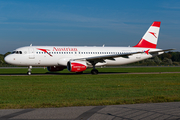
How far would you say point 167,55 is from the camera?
14188cm

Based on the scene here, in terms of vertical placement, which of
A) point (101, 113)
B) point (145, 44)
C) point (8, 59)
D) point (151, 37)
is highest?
point (151, 37)

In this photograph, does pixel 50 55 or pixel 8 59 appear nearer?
pixel 8 59

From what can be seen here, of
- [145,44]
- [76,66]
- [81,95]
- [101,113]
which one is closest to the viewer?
[101,113]

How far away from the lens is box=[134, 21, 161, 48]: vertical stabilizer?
38.2 meters

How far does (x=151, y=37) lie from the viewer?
126 feet

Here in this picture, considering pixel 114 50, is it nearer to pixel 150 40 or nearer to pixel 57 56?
pixel 150 40

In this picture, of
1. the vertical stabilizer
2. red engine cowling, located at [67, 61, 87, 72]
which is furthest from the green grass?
the vertical stabilizer

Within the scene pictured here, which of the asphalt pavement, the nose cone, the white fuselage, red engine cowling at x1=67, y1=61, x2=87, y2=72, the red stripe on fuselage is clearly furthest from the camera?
the red stripe on fuselage

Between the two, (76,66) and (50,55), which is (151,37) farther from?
(50,55)

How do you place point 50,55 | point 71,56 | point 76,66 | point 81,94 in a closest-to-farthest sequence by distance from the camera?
point 81,94 < point 76,66 < point 50,55 < point 71,56

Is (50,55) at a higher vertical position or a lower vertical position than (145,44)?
lower

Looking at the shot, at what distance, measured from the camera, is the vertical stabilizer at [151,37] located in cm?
3822

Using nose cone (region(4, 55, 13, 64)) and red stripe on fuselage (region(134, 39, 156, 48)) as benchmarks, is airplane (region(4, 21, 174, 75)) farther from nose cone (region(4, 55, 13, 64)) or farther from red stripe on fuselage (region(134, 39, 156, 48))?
red stripe on fuselage (region(134, 39, 156, 48))

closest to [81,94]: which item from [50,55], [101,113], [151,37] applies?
[101,113]
